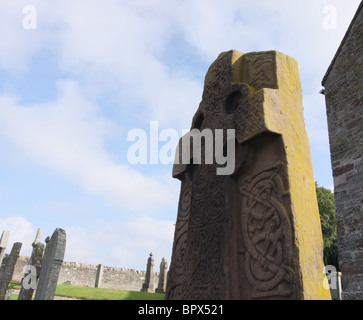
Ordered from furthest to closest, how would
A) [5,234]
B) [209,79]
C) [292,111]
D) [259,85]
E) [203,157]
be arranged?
[5,234] → [209,79] → [203,157] → [259,85] → [292,111]

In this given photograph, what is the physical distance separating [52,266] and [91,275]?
769 inches

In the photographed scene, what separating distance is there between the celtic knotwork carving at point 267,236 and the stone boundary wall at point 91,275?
22657mm

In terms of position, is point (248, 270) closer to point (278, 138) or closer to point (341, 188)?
point (278, 138)

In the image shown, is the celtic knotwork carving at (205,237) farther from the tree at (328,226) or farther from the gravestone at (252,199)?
the tree at (328,226)

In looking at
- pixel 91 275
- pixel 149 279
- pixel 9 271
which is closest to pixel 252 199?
pixel 9 271

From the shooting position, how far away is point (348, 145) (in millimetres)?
6082

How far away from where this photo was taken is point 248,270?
2469 millimetres

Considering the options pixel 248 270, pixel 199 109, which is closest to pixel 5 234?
pixel 199 109

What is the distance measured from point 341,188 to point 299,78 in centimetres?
366

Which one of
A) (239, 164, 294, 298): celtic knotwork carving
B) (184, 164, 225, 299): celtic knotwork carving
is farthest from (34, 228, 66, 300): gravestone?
(239, 164, 294, 298): celtic knotwork carving

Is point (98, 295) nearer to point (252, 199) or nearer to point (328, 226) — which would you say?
point (252, 199)

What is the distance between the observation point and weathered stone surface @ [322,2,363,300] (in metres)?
5.36

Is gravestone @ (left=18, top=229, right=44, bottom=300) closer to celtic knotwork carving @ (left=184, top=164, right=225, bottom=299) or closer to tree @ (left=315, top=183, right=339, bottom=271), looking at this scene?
celtic knotwork carving @ (left=184, top=164, right=225, bottom=299)

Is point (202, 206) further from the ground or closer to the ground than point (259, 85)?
closer to the ground
